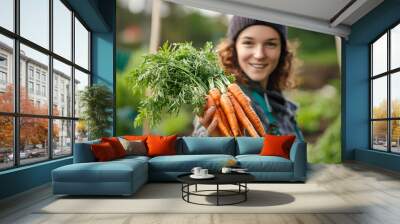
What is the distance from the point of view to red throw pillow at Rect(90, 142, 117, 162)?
543 centimetres

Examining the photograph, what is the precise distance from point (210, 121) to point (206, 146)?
75.4 inches

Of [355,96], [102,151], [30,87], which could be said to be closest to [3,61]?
[30,87]

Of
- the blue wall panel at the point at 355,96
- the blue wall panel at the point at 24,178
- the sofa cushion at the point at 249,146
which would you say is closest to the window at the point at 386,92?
the blue wall panel at the point at 355,96

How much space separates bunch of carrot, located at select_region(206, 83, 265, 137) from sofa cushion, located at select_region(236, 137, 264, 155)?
1.32 m

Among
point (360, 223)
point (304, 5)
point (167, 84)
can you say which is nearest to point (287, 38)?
point (304, 5)

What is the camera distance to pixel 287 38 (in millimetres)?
9406

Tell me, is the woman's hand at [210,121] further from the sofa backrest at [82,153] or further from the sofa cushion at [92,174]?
the sofa cushion at [92,174]

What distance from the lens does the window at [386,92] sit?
25.9ft

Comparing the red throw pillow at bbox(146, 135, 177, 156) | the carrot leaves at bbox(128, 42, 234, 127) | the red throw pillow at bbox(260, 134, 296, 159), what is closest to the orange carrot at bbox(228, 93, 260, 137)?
the carrot leaves at bbox(128, 42, 234, 127)

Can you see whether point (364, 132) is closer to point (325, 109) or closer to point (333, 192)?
point (325, 109)

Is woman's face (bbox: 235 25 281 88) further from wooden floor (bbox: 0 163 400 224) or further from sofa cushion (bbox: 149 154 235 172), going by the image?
wooden floor (bbox: 0 163 400 224)

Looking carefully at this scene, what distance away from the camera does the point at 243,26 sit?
9344 millimetres

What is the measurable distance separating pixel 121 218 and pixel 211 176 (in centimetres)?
121

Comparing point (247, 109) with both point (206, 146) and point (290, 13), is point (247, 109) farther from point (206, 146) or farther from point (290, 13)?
point (290, 13)
